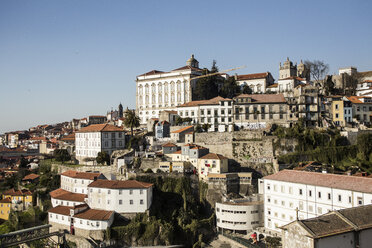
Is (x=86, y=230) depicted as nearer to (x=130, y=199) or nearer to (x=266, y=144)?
(x=130, y=199)

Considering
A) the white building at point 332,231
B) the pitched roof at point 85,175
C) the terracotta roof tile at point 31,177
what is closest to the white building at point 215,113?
the pitched roof at point 85,175

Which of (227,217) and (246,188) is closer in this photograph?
(227,217)

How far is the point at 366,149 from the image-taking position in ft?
Answer: 154

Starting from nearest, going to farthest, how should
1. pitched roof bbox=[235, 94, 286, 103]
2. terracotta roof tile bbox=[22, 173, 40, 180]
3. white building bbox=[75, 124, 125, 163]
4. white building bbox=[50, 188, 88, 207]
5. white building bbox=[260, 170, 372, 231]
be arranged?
1. white building bbox=[260, 170, 372, 231]
2. white building bbox=[50, 188, 88, 207]
3. pitched roof bbox=[235, 94, 286, 103]
4. white building bbox=[75, 124, 125, 163]
5. terracotta roof tile bbox=[22, 173, 40, 180]

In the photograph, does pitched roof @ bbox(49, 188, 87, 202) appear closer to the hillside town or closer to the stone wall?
the hillside town

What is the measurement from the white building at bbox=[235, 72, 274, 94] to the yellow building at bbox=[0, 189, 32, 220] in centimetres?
4913

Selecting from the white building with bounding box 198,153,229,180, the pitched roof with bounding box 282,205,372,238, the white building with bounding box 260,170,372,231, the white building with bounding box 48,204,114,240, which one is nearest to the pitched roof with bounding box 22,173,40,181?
the white building with bounding box 48,204,114,240

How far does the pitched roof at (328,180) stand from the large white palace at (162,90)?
41.8 meters

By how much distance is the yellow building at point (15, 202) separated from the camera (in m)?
54.2

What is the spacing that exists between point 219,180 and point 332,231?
2095cm

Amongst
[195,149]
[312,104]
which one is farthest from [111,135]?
[312,104]

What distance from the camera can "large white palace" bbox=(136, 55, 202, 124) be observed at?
79062 mm

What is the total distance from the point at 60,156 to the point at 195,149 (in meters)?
31.1

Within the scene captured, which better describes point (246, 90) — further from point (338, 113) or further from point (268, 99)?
point (338, 113)
